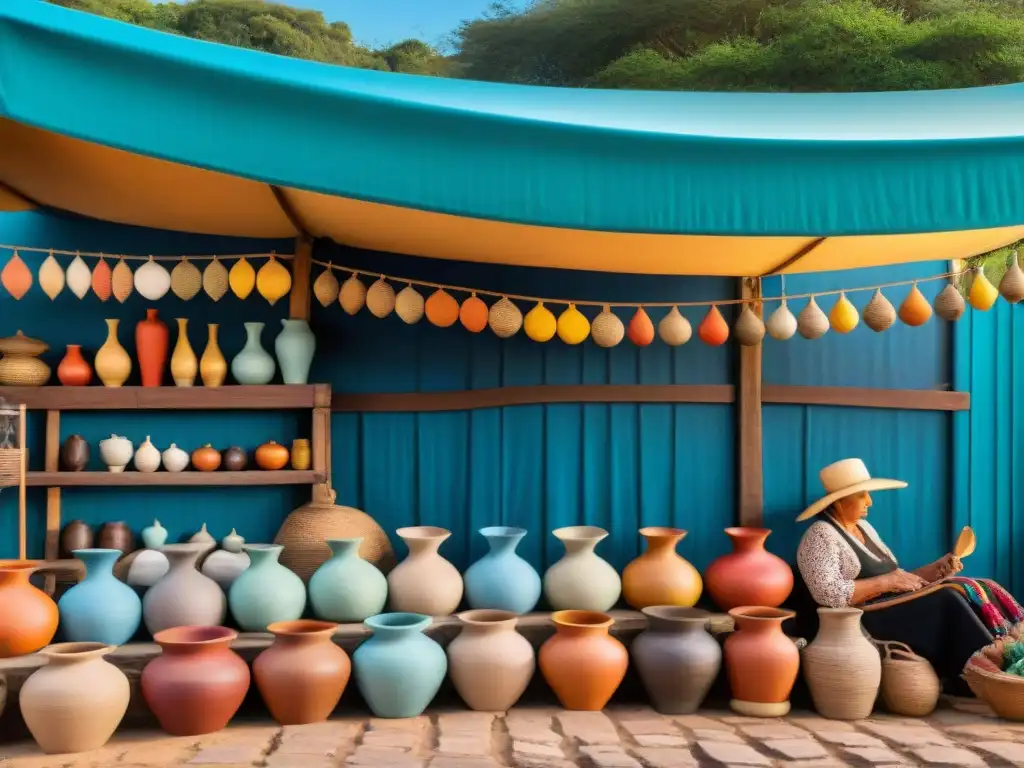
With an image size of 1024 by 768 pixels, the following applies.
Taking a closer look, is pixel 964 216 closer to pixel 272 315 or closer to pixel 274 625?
pixel 274 625

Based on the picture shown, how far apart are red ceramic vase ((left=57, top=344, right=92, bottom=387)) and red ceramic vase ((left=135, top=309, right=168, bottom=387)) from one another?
0.80 ft

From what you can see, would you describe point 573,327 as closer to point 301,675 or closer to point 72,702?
point 301,675

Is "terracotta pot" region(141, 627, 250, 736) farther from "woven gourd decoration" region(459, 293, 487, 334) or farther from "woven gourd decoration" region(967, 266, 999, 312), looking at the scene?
"woven gourd decoration" region(967, 266, 999, 312)

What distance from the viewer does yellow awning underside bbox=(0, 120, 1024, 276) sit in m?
3.47

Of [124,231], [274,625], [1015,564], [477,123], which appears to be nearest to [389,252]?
[124,231]

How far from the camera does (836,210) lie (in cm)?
250

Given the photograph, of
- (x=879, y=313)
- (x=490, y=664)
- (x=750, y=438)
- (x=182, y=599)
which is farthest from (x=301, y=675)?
(x=879, y=313)

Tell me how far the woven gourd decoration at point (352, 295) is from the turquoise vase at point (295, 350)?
231 mm

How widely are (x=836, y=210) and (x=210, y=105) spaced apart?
1.65 meters

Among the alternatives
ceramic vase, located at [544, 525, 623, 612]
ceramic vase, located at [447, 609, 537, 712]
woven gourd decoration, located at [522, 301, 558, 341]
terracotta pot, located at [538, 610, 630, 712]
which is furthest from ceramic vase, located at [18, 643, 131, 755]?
woven gourd decoration, located at [522, 301, 558, 341]

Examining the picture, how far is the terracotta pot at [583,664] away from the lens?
12.0 ft

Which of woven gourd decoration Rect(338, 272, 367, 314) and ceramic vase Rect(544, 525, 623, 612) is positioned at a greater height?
woven gourd decoration Rect(338, 272, 367, 314)

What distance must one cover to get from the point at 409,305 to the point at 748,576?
1917mm

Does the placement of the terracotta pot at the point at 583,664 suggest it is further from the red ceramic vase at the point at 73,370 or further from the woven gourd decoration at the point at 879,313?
the red ceramic vase at the point at 73,370
